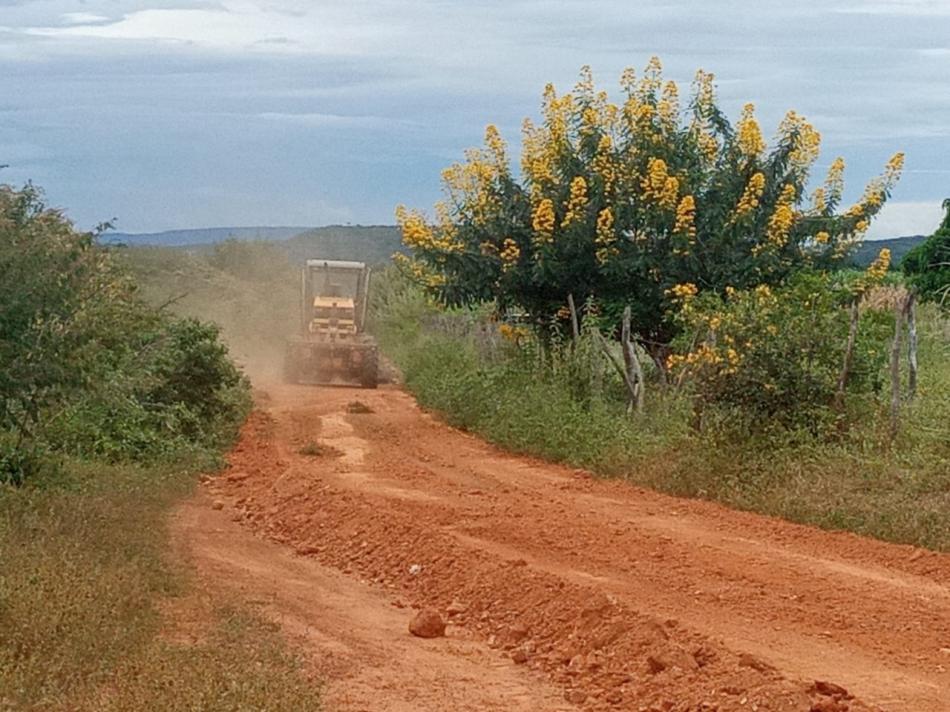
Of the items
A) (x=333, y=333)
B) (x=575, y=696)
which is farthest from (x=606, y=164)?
(x=575, y=696)

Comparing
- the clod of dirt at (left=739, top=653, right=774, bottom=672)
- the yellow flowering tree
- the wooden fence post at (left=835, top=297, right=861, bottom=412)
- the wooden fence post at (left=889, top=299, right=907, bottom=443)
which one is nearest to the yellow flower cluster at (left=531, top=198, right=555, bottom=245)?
the yellow flowering tree

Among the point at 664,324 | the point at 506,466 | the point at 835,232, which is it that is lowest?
the point at 506,466

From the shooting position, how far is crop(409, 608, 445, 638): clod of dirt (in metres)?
10.3

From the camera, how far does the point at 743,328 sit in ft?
51.8

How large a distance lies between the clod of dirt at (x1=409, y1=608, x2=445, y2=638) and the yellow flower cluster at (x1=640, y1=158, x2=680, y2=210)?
11.7m

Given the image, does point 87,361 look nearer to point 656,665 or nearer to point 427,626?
point 427,626

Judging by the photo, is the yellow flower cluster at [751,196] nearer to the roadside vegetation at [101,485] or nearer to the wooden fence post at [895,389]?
the wooden fence post at [895,389]

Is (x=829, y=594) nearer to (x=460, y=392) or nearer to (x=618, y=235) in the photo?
(x=618, y=235)

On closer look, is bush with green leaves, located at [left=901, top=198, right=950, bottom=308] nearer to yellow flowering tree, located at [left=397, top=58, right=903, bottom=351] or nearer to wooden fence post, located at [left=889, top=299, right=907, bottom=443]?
yellow flowering tree, located at [left=397, top=58, right=903, bottom=351]

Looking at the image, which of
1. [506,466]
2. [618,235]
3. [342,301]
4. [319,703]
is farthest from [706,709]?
[342,301]

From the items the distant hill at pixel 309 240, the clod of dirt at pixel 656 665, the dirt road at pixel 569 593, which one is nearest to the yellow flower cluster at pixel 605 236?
the dirt road at pixel 569 593

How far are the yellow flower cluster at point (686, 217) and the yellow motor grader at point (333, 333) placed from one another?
43.6 ft

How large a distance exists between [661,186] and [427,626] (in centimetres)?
1203

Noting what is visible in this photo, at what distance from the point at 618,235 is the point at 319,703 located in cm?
1460
